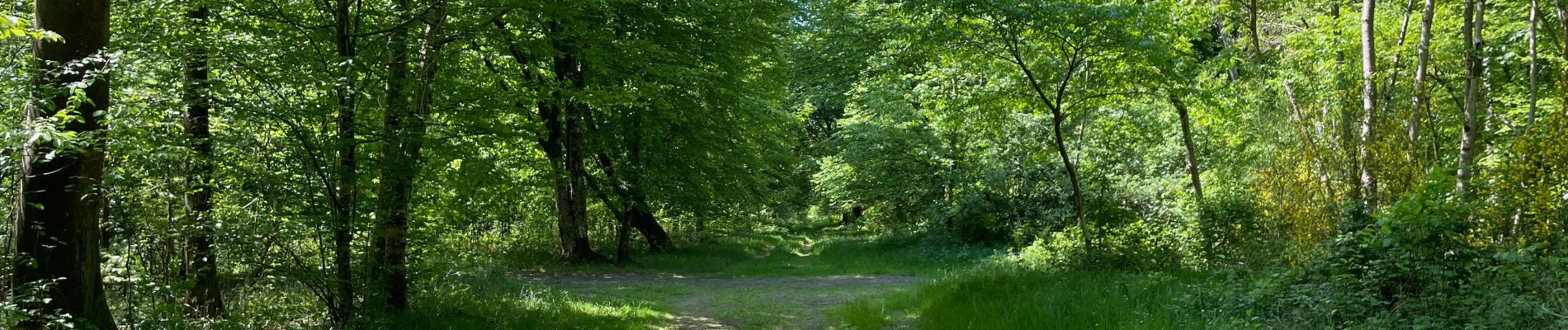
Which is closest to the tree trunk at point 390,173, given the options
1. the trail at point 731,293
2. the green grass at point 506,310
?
the green grass at point 506,310

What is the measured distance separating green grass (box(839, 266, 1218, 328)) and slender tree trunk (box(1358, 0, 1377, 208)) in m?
2.05

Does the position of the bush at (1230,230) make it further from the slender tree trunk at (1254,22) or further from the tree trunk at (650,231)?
the tree trunk at (650,231)

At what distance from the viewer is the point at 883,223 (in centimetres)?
2569

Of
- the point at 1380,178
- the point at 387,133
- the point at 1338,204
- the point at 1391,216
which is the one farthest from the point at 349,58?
the point at 1380,178

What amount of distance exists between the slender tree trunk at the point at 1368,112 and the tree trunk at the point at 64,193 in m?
10.4

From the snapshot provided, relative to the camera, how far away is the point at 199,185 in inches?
231

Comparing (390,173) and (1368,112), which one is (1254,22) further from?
(390,173)

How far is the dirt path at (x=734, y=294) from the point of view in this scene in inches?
361

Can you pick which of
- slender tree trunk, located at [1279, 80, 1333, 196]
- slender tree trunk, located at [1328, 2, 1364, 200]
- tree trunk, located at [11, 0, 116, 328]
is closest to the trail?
tree trunk, located at [11, 0, 116, 328]

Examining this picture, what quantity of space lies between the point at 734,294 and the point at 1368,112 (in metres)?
8.10

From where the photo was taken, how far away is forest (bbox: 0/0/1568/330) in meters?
5.27

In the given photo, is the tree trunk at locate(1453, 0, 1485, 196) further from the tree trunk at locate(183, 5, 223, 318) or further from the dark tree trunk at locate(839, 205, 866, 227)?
the dark tree trunk at locate(839, 205, 866, 227)

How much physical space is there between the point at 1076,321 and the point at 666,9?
413 inches

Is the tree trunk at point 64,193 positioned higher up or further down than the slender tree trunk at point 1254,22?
further down
